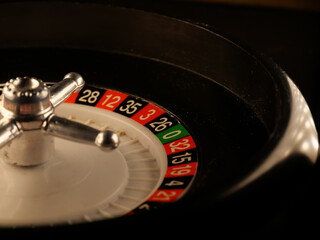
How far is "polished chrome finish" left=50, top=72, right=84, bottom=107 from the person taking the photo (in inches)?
48.1

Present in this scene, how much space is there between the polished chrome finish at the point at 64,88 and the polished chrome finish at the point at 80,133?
90 mm

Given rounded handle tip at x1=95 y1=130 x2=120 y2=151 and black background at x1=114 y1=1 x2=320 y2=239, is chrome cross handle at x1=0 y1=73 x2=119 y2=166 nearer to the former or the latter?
rounded handle tip at x1=95 y1=130 x2=120 y2=151

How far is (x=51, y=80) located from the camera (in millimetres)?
1498

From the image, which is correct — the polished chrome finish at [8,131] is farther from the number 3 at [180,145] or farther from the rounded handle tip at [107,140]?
the number 3 at [180,145]

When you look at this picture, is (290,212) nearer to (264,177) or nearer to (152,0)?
(264,177)

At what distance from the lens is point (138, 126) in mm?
1395

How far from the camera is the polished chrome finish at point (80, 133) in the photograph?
105 centimetres

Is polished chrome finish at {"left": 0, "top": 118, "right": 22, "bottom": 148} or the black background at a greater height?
the black background

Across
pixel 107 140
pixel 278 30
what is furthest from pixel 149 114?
pixel 278 30

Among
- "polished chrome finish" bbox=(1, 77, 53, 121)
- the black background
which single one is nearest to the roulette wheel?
"polished chrome finish" bbox=(1, 77, 53, 121)

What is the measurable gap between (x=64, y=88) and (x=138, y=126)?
23 centimetres

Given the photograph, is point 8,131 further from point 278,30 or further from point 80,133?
point 278,30

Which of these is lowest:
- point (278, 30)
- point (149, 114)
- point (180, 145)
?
point (180, 145)

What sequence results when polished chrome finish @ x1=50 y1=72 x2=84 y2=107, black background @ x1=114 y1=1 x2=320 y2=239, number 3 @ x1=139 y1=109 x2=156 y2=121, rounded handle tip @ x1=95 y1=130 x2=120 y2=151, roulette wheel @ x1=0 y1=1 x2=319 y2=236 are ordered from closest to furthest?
roulette wheel @ x1=0 y1=1 x2=319 y2=236, rounded handle tip @ x1=95 y1=130 x2=120 y2=151, polished chrome finish @ x1=50 y1=72 x2=84 y2=107, number 3 @ x1=139 y1=109 x2=156 y2=121, black background @ x1=114 y1=1 x2=320 y2=239
